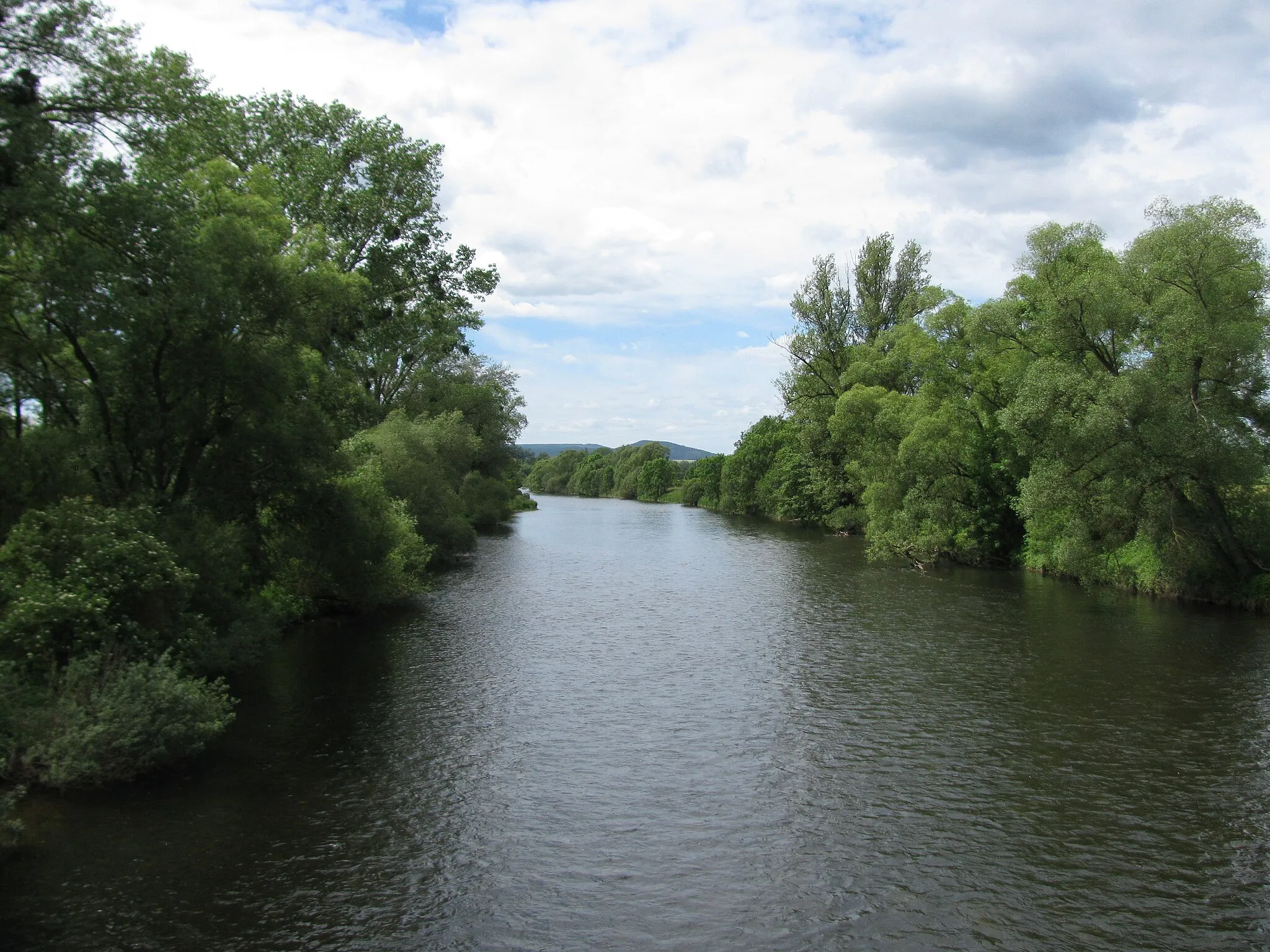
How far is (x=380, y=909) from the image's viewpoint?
1046 cm

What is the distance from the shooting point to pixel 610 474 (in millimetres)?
152750

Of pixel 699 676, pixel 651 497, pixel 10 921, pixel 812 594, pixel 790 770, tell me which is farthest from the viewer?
pixel 651 497

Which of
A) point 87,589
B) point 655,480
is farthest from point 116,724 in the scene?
point 655,480

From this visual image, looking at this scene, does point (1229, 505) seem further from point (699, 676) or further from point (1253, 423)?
point (699, 676)

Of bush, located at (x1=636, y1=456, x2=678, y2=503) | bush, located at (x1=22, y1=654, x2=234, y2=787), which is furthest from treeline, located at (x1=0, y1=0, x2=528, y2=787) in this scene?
bush, located at (x1=636, y1=456, x2=678, y2=503)

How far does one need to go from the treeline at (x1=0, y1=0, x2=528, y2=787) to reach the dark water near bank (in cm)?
158

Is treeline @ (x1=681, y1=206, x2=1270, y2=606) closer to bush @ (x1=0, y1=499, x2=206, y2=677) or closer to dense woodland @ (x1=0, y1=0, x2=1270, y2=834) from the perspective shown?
dense woodland @ (x1=0, y1=0, x2=1270, y2=834)

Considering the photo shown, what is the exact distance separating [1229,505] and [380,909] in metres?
30.6

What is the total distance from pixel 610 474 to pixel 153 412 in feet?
439

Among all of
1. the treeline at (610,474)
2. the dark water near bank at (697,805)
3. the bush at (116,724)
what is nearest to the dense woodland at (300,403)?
the bush at (116,724)

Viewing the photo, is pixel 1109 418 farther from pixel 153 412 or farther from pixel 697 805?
pixel 153 412

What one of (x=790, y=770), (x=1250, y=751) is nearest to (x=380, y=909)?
(x=790, y=770)

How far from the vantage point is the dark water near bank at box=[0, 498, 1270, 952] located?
10.3 metres

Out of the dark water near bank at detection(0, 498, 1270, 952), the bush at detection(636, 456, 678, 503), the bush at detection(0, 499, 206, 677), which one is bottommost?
the dark water near bank at detection(0, 498, 1270, 952)
